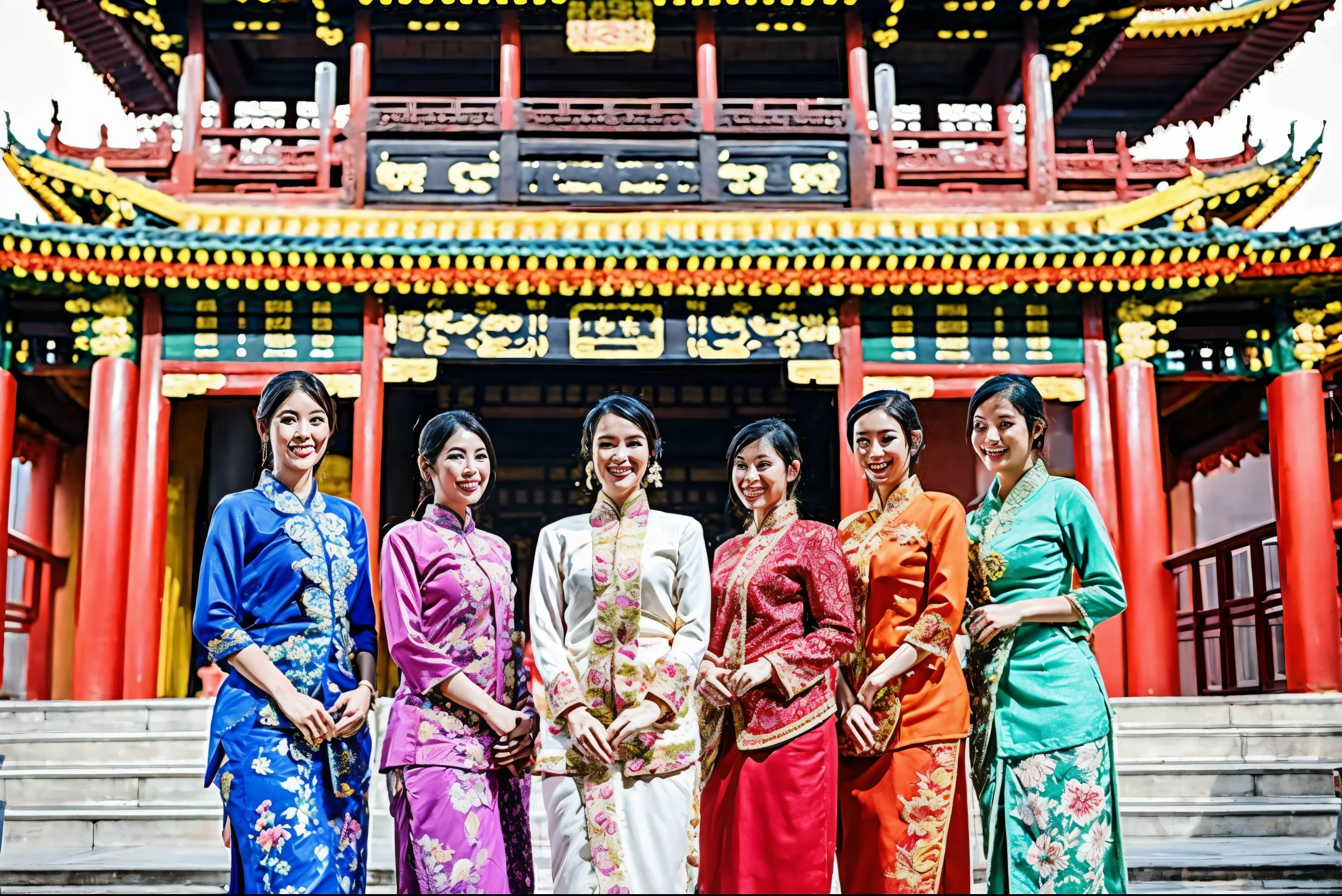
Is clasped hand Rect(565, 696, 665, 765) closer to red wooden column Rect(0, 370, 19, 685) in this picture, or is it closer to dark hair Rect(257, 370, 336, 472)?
dark hair Rect(257, 370, 336, 472)

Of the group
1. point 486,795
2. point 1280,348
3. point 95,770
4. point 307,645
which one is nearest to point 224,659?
point 307,645

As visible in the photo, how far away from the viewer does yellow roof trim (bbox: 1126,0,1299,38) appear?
11.9m

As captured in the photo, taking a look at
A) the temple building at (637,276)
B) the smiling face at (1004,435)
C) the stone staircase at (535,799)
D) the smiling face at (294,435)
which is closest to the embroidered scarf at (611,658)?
the smiling face at (294,435)

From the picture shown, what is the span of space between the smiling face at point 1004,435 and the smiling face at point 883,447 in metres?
0.22

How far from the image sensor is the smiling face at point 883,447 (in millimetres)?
3682

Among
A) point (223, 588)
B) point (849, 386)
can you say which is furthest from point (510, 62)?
point (223, 588)

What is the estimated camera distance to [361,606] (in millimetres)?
3527

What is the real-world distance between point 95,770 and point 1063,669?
552 centimetres

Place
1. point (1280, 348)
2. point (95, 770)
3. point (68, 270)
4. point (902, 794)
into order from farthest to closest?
point (1280, 348) < point (68, 270) < point (95, 770) < point (902, 794)

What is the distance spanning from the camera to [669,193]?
32.4 ft

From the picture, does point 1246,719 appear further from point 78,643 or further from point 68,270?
point 68,270

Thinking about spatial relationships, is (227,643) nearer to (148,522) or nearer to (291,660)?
(291,660)

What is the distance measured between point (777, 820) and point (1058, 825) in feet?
2.39

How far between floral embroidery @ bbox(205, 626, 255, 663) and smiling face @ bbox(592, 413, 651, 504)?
40.2 inches
